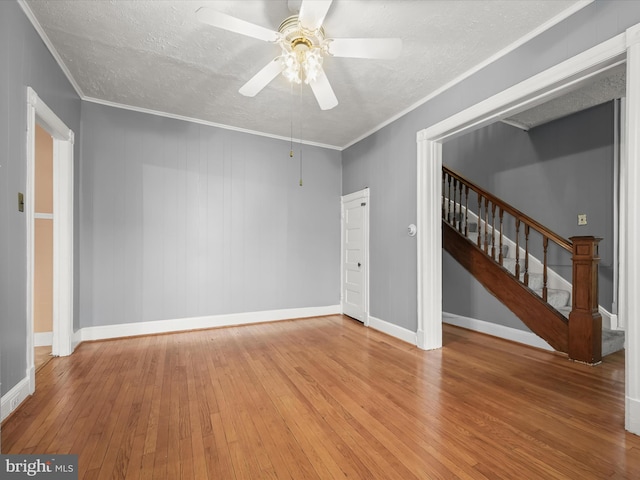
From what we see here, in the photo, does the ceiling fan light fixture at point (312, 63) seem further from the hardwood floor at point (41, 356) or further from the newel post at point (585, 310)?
the hardwood floor at point (41, 356)

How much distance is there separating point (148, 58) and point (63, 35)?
0.64 meters

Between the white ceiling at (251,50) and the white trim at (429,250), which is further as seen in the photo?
the white trim at (429,250)

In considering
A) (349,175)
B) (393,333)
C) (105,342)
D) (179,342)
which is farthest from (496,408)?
(105,342)

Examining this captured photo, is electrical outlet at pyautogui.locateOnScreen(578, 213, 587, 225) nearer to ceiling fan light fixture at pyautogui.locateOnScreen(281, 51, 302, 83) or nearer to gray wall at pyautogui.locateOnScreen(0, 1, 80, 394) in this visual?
ceiling fan light fixture at pyautogui.locateOnScreen(281, 51, 302, 83)

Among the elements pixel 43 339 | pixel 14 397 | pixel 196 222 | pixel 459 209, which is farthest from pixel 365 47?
pixel 43 339

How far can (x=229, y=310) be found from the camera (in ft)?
14.8

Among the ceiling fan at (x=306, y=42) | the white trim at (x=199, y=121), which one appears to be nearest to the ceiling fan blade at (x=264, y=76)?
the ceiling fan at (x=306, y=42)

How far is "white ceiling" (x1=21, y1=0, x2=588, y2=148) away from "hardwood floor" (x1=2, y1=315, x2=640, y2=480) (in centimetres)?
295

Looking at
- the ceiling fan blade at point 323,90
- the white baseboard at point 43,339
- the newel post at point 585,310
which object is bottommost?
the white baseboard at point 43,339

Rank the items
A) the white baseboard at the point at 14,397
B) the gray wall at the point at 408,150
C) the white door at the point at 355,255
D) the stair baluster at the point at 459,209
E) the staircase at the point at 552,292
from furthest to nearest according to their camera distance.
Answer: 1. the white door at the point at 355,255
2. the stair baluster at the point at 459,209
3. the staircase at the point at 552,292
4. the gray wall at the point at 408,150
5. the white baseboard at the point at 14,397

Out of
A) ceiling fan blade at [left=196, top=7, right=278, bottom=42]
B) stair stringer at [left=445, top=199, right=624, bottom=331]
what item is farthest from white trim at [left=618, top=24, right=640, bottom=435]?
ceiling fan blade at [left=196, top=7, right=278, bottom=42]

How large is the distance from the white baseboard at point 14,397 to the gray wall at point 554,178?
4.88m

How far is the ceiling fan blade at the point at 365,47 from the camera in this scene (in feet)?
6.57

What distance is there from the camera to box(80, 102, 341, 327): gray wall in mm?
3809
